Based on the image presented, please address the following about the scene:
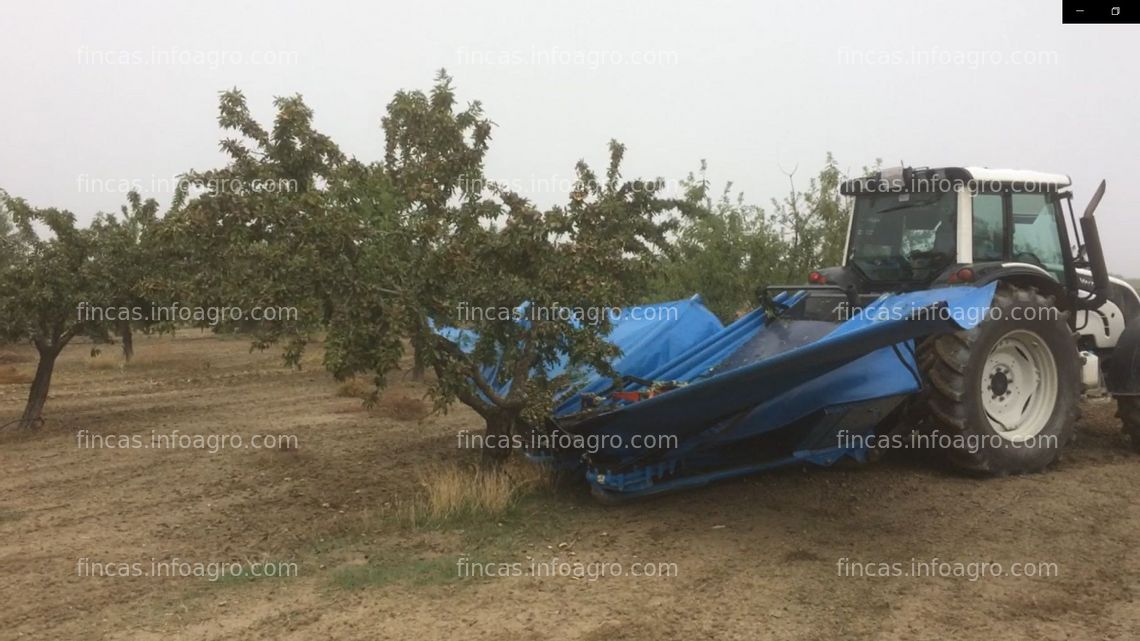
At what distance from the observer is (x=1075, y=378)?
7086mm

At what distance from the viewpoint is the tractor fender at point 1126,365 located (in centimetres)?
734

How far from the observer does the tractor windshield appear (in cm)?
719

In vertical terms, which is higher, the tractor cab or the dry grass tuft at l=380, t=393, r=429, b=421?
the tractor cab

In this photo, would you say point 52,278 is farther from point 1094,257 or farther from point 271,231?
point 1094,257

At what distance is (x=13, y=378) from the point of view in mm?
17062

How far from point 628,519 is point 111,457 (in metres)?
5.67

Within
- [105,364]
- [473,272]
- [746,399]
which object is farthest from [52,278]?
[105,364]

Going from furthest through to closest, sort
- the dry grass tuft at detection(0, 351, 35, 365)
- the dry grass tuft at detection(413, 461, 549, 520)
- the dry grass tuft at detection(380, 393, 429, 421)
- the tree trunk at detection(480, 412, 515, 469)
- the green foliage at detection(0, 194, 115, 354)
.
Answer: the dry grass tuft at detection(0, 351, 35, 365) < the dry grass tuft at detection(380, 393, 429, 421) < the green foliage at detection(0, 194, 115, 354) < the tree trunk at detection(480, 412, 515, 469) < the dry grass tuft at detection(413, 461, 549, 520)

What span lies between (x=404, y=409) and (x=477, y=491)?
5.14m

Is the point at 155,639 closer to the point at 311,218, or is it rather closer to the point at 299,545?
the point at 299,545

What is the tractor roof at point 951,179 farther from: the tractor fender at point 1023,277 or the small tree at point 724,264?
the small tree at point 724,264

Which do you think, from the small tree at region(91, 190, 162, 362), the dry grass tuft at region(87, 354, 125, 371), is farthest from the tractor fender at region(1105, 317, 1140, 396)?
the dry grass tuft at region(87, 354, 125, 371)

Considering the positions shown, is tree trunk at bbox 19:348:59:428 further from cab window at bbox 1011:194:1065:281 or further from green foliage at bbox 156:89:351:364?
cab window at bbox 1011:194:1065:281

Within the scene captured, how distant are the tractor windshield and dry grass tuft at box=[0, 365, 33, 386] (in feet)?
51.5
